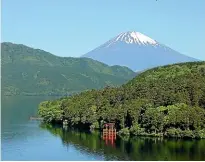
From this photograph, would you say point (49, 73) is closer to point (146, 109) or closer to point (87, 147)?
point (146, 109)

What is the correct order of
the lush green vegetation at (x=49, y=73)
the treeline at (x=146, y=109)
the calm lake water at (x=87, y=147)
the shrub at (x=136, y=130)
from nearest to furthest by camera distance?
the calm lake water at (x=87, y=147) < the treeline at (x=146, y=109) < the shrub at (x=136, y=130) < the lush green vegetation at (x=49, y=73)

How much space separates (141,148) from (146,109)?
16.8ft

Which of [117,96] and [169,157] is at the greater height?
[117,96]

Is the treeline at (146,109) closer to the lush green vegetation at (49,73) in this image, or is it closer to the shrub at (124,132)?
the shrub at (124,132)

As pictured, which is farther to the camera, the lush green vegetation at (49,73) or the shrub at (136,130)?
the lush green vegetation at (49,73)

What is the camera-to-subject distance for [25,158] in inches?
762

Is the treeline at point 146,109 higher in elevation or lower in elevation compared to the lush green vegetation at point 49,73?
lower

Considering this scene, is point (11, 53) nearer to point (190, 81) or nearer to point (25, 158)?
point (190, 81)

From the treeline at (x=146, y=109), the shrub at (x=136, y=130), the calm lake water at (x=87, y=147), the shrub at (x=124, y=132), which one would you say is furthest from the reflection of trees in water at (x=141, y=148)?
the treeline at (x=146, y=109)

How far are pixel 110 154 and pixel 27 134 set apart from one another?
8.25m

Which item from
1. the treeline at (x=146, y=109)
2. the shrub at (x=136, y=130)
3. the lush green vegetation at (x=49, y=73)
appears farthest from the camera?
the lush green vegetation at (x=49, y=73)

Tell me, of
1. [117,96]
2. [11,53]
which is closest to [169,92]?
[117,96]

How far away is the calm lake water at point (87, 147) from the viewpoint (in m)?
19.6

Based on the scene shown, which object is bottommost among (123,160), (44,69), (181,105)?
(123,160)
